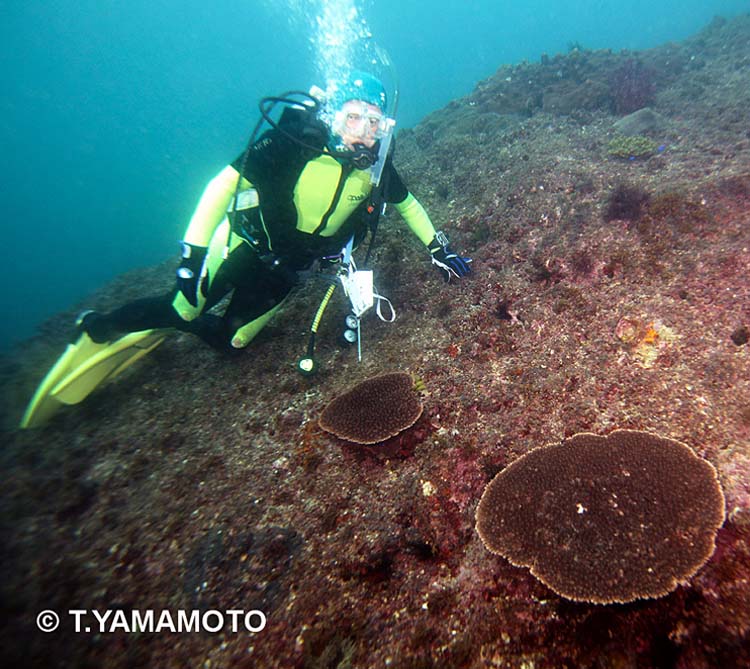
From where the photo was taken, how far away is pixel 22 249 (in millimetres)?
59750

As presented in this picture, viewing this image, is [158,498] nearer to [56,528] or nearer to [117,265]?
[56,528]

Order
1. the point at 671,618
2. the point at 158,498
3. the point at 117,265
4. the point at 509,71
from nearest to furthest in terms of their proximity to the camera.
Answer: the point at 671,618 < the point at 158,498 < the point at 509,71 < the point at 117,265

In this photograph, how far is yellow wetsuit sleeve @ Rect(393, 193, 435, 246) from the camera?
5.60m

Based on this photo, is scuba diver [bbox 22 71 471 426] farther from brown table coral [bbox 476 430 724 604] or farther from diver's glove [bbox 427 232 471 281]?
brown table coral [bbox 476 430 724 604]

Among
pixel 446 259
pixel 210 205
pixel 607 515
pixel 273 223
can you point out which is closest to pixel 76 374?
pixel 210 205

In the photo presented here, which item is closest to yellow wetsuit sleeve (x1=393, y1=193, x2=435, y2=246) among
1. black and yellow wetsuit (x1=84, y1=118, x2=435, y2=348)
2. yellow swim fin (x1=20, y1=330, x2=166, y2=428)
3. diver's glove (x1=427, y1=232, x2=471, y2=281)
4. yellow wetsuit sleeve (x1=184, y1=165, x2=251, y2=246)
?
black and yellow wetsuit (x1=84, y1=118, x2=435, y2=348)

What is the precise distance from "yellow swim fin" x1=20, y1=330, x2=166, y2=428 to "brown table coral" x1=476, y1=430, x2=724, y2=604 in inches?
209

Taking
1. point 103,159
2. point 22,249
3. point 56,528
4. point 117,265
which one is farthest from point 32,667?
point 103,159

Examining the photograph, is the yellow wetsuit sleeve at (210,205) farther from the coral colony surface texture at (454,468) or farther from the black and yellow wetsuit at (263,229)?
the coral colony surface texture at (454,468)

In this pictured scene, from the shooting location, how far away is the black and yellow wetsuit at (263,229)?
4.47m

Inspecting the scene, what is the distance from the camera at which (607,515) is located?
2.63 m

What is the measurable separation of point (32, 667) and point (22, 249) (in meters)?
82.3

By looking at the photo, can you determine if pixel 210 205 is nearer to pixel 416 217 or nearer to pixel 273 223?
pixel 273 223

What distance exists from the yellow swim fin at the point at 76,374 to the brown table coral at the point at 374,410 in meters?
3.38
